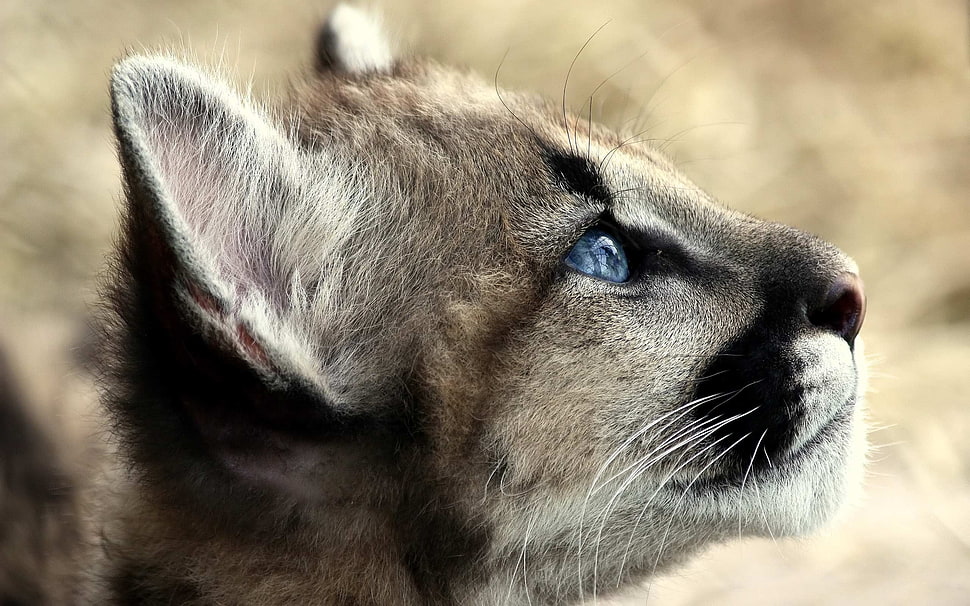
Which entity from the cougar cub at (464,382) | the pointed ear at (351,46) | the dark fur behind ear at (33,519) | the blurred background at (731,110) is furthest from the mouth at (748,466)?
the blurred background at (731,110)

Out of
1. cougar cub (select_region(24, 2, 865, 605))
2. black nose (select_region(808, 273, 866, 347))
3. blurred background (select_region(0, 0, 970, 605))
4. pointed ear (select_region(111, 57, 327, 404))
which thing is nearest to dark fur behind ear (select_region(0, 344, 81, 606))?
cougar cub (select_region(24, 2, 865, 605))

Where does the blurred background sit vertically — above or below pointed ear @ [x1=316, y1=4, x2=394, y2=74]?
above

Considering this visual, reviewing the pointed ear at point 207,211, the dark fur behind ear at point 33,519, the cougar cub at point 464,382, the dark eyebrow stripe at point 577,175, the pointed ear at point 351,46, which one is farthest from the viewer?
the pointed ear at point 351,46

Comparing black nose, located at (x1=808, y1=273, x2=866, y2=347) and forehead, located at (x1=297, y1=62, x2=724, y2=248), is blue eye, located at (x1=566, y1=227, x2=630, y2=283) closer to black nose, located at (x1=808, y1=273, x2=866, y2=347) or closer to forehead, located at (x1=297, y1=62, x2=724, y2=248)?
forehead, located at (x1=297, y1=62, x2=724, y2=248)

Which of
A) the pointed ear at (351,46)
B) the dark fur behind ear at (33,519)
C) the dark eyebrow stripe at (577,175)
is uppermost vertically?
the pointed ear at (351,46)

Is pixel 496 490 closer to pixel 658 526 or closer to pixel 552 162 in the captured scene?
pixel 658 526

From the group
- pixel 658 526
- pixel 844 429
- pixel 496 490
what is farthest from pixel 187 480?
pixel 844 429

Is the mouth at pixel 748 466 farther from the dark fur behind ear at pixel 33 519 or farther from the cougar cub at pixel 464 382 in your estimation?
the dark fur behind ear at pixel 33 519
